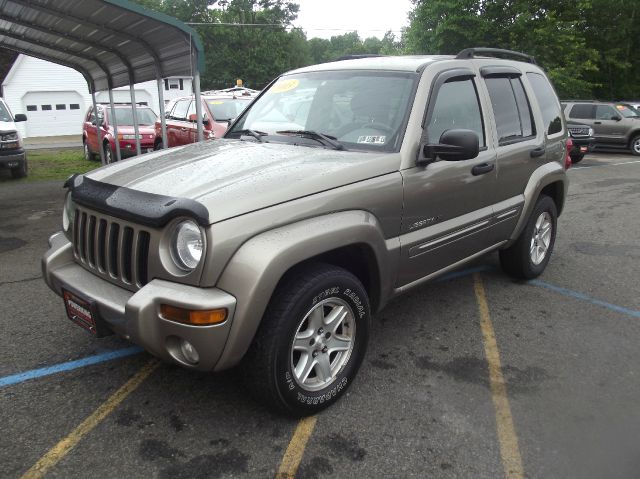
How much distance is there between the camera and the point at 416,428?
2.81 meters

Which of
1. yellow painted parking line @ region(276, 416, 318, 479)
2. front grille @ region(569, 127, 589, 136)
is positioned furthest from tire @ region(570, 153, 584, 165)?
yellow painted parking line @ region(276, 416, 318, 479)

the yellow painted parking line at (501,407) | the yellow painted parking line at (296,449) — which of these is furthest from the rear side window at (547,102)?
the yellow painted parking line at (296,449)

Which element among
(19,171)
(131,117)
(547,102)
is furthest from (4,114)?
(547,102)

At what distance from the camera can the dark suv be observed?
54.0ft

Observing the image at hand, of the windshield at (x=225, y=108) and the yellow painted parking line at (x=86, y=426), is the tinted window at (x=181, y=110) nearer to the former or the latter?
the windshield at (x=225, y=108)

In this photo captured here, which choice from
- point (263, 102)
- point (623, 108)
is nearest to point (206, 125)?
point (263, 102)

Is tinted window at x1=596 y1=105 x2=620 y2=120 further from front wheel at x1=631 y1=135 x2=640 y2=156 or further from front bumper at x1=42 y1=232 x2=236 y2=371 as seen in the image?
front bumper at x1=42 y1=232 x2=236 y2=371

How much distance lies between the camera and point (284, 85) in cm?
421

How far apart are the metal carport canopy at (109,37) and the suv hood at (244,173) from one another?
4.13m

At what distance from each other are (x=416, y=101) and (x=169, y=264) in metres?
1.87

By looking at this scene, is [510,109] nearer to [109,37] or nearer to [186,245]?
[186,245]

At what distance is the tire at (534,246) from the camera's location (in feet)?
15.5

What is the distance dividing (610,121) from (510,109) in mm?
14854

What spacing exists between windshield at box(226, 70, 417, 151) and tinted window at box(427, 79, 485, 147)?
0.78 ft
